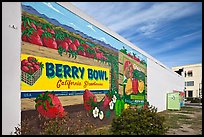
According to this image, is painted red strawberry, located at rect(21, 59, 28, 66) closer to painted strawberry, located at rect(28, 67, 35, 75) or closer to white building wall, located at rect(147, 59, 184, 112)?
painted strawberry, located at rect(28, 67, 35, 75)

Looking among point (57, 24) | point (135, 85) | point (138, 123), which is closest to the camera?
point (138, 123)

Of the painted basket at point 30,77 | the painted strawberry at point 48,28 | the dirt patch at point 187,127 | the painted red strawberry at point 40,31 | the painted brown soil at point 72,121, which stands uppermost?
the painted strawberry at point 48,28

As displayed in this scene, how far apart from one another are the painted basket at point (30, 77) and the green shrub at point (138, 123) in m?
2.89

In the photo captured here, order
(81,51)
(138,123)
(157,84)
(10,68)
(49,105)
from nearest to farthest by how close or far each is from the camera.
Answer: (10,68)
(138,123)
(49,105)
(81,51)
(157,84)

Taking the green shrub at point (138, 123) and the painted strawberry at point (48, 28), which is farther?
the painted strawberry at point (48, 28)

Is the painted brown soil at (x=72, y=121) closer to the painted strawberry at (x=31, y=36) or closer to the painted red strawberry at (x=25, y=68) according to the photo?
the painted red strawberry at (x=25, y=68)

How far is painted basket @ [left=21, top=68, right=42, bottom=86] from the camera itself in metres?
5.95

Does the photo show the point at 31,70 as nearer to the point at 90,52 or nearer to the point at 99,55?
the point at 90,52

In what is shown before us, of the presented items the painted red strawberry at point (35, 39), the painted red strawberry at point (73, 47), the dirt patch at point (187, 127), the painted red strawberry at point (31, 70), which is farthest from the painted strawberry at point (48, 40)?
the dirt patch at point (187, 127)

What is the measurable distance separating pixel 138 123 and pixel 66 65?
3446 millimetres

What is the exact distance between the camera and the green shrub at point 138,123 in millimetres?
6008

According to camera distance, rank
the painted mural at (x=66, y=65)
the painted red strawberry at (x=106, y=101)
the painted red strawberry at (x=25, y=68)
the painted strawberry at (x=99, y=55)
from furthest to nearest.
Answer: the painted red strawberry at (x=106, y=101), the painted strawberry at (x=99, y=55), the painted mural at (x=66, y=65), the painted red strawberry at (x=25, y=68)

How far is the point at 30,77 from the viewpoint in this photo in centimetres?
620

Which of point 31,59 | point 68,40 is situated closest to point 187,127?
point 68,40
